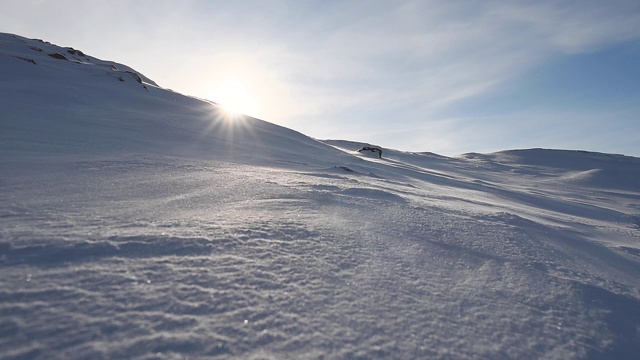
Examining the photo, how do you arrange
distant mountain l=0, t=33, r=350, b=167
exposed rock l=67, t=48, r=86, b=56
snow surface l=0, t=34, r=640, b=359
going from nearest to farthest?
snow surface l=0, t=34, r=640, b=359, distant mountain l=0, t=33, r=350, b=167, exposed rock l=67, t=48, r=86, b=56

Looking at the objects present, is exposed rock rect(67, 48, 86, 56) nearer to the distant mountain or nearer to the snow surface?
the distant mountain

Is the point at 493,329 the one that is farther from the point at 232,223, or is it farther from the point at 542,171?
the point at 542,171

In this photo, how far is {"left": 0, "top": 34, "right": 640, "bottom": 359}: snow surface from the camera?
0.88 metres

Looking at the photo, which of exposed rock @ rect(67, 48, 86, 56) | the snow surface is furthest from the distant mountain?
exposed rock @ rect(67, 48, 86, 56)

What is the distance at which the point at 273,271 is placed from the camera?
121cm

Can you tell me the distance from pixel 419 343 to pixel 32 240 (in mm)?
1230

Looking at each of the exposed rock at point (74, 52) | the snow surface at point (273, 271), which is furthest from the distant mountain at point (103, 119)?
the exposed rock at point (74, 52)

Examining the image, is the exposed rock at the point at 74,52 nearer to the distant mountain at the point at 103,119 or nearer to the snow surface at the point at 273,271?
the distant mountain at the point at 103,119

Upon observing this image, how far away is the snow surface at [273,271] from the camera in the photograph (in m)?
0.88

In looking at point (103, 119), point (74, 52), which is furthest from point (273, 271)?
point (74, 52)

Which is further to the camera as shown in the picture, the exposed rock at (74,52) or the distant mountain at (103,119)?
the exposed rock at (74,52)

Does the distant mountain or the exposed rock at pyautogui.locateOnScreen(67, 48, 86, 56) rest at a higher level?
the exposed rock at pyautogui.locateOnScreen(67, 48, 86, 56)

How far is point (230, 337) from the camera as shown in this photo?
88 cm

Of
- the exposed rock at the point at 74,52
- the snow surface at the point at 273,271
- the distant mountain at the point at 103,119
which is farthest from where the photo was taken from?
the exposed rock at the point at 74,52
